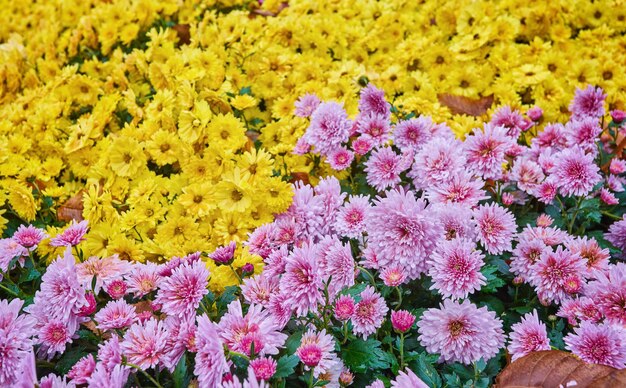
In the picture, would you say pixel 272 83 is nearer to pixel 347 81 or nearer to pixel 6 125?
pixel 347 81

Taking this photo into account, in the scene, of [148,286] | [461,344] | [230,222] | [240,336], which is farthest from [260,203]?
[461,344]

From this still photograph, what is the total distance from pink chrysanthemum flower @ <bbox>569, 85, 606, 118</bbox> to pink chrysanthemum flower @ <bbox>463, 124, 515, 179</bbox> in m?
0.59

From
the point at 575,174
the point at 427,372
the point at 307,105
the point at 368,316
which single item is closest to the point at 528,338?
the point at 427,372

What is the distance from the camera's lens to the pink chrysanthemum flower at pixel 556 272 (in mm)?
1551

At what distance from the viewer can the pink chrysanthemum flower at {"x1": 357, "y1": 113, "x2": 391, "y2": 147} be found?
2.02 metres

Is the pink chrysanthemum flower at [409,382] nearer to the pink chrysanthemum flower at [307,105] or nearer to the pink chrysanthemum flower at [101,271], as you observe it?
the pink chrysanthemum flower at [101,271]

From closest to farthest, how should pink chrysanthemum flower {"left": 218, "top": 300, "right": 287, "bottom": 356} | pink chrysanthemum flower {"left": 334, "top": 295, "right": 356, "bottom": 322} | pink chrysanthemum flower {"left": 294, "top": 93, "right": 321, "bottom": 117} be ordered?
1. pink chrysanthemum flower {"left": 218, "top": 300, "right": 287, "bottom": 356}
2. pink chrysanthemum flower {"left": 334, "top": 295, "right": 356, "bottom": 322}
3. pink chrysanthemum flower {"left": 294, "top": 93, "right": 321, "bottom": 117}

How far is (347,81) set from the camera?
281 centimetres

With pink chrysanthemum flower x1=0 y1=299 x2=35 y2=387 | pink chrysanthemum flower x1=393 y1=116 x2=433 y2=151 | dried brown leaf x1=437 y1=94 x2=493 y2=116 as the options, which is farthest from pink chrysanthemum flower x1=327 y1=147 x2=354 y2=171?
pink chrysanthemum flower x1=0 y1=299 x2=35 y2=387

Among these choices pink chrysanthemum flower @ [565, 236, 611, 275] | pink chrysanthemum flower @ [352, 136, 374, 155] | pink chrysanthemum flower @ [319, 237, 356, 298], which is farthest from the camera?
pink chrysanthemum flower @ [352, 136, 374, 155]

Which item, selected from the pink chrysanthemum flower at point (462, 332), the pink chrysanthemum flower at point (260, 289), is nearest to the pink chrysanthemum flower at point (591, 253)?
the pink chrysanthemum flower at point (462, 332)

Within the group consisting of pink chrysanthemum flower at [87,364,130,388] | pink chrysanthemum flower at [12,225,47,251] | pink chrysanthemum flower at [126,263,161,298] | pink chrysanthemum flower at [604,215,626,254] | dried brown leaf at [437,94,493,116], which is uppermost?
pink chrysanthemum flower at [87,364,130,388]

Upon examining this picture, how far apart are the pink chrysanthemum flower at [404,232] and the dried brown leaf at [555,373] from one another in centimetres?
36

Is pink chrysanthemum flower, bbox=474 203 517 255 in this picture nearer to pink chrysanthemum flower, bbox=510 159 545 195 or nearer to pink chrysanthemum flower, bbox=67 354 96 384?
pink chrysanthemum flower, bbox=510 159 545 195
